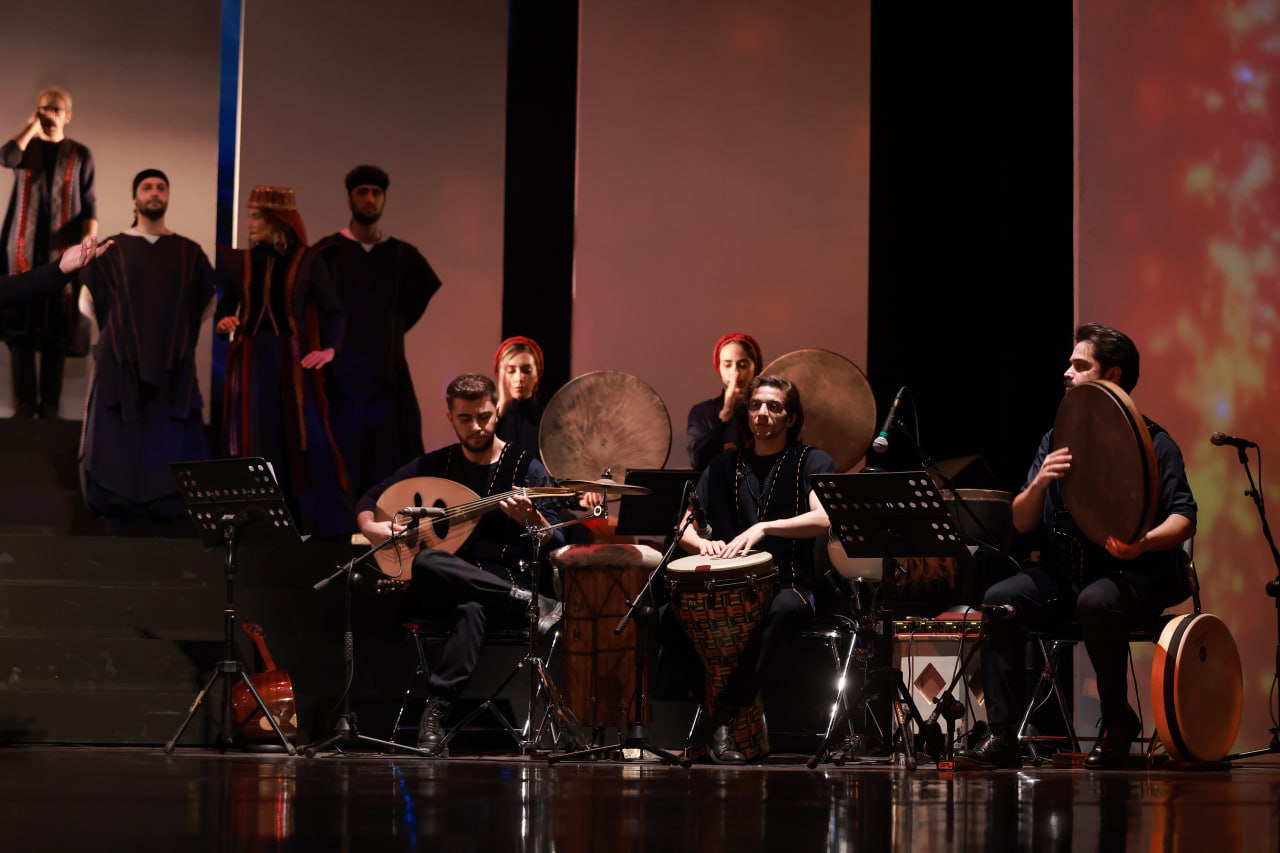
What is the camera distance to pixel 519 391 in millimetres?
7070

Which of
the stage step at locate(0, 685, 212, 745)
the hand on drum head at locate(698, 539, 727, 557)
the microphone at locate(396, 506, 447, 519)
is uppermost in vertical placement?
the microphone at locate(396, 506, 447, 519)

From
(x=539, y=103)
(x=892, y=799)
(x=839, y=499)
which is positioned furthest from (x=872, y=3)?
(x=892, y=799)

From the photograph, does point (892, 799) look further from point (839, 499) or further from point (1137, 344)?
point (1137, 344)

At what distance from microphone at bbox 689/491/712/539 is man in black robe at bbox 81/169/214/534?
3422 mm

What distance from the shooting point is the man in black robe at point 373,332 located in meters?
7.89

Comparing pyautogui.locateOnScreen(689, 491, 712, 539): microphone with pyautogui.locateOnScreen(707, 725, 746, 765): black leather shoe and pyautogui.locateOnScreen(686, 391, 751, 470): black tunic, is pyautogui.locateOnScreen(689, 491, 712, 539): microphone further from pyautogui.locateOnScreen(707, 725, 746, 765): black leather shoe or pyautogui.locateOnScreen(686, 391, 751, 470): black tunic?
pyautogui.locateOnScreen(686, 391, 751, 470): black tunic

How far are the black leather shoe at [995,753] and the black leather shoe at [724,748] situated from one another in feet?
2.45

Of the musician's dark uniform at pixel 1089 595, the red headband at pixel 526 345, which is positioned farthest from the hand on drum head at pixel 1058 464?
the red headband at pixel 526 345

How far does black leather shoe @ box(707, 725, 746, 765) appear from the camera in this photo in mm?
5262

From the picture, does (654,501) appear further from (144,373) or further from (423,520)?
(144,373)

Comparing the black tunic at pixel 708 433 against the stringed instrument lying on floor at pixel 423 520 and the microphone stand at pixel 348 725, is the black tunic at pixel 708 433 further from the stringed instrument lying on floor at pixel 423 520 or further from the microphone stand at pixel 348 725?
the microphone stand at pixel 348 725

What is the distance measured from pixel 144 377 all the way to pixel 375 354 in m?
1.15

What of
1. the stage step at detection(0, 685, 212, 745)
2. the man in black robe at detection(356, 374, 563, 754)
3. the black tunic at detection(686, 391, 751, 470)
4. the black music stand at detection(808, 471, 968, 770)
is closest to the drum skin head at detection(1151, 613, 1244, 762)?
the black music stand at detection(808, 471, 968, 770)

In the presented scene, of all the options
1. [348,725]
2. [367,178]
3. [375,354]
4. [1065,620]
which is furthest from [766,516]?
[367,178]
